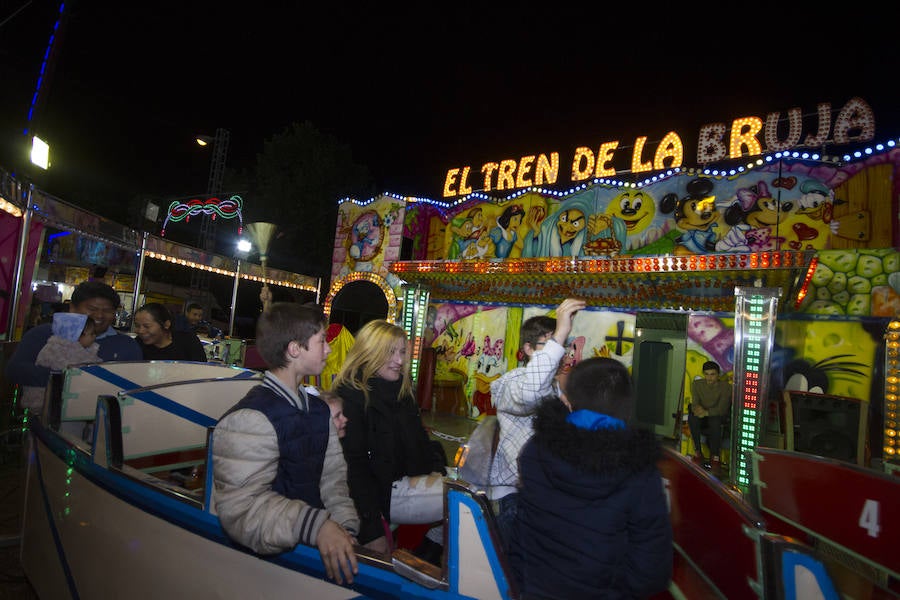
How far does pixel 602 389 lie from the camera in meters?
1.76

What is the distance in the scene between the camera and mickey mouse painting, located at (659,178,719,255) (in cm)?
931

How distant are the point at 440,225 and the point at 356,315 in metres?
4.06

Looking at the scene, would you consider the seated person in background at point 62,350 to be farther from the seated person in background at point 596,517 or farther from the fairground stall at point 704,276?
the fairground stall at point 704,276

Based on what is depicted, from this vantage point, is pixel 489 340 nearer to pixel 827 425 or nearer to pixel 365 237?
pixel 365 237

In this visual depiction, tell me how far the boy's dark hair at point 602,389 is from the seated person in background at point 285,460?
36.8 inches

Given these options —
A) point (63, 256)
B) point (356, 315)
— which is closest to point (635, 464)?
point (356, 315)

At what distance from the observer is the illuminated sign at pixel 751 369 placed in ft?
21.3

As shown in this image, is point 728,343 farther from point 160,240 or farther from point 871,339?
point 160,240

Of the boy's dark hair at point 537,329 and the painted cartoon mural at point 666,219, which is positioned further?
the painted cartoon mural at point 666,219

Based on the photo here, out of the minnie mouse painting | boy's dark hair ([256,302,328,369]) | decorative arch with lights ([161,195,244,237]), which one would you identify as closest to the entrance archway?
the minnie mouse painting

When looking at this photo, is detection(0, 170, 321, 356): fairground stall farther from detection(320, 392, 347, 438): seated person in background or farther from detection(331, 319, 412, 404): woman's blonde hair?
detection(320, 392, 347, 438): seated person in background

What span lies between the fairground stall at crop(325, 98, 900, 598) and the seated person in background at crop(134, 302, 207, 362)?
12.5ft

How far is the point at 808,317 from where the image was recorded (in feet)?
27.0

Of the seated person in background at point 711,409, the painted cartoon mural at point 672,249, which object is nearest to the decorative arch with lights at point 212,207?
the painted cartoon mural at point 672,249
